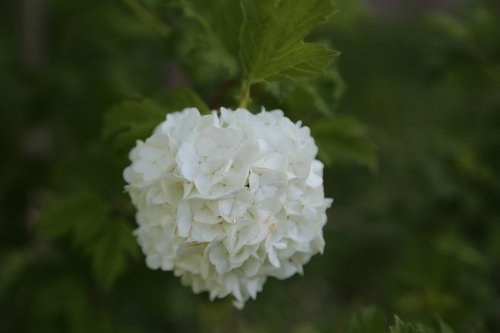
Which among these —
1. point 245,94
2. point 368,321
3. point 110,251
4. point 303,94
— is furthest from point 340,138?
point 110,251

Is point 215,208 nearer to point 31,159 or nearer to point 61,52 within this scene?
point 31,159

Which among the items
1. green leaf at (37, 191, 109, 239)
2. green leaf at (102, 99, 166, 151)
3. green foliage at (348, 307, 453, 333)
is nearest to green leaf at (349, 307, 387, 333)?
green foliage at (348, 307, 453, 333)

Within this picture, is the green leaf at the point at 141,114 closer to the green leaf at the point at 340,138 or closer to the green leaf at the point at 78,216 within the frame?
the green leaf at the point at 78,216

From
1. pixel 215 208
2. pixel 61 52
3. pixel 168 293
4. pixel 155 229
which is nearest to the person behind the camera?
pixel 215 208

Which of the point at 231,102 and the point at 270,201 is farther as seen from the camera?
the point at 231,102

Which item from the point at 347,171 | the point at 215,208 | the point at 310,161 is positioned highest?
the point at 310,161

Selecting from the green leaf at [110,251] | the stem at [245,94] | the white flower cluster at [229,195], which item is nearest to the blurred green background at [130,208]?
the green leaf at [110,251]

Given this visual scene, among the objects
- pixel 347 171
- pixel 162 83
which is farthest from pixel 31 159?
pixel 347 171

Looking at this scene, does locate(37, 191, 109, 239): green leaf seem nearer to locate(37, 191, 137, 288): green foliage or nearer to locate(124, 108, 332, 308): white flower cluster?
locate(37, 191, 137, 288): green foliage
